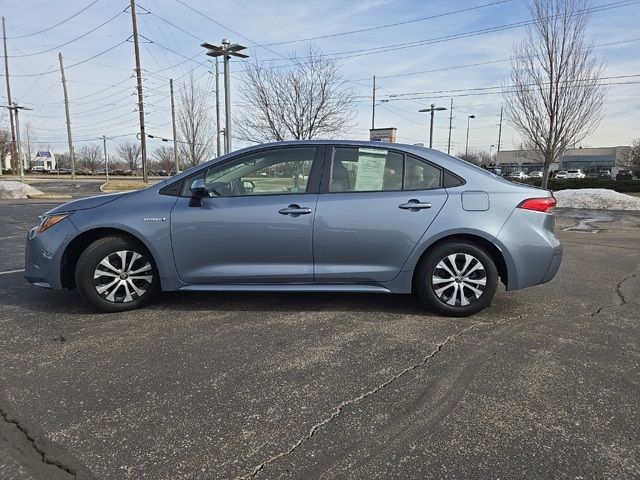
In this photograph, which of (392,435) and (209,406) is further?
(209,406)

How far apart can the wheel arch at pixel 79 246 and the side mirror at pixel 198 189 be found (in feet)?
2.12

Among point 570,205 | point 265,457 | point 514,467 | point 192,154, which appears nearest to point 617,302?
point 514,467

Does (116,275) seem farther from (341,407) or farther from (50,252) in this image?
(341,407)

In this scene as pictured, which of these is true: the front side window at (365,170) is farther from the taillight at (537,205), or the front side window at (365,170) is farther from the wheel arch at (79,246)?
the wheel arch at (79,246)

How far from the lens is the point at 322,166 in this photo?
425 centimetres

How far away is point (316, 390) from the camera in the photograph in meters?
2.86

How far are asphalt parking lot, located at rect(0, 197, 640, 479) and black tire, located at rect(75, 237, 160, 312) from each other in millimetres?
143

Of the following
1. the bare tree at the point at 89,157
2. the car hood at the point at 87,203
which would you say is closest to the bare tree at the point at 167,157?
the bare tree at the point at 89,157

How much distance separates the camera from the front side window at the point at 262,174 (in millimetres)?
4234

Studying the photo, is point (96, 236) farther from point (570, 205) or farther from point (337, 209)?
point (570, 205)

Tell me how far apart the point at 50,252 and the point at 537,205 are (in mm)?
4432

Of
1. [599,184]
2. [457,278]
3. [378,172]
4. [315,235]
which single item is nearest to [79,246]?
[315,235]

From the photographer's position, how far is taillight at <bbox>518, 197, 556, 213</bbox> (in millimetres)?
4176

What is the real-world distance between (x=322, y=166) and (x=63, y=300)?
2963 mm
